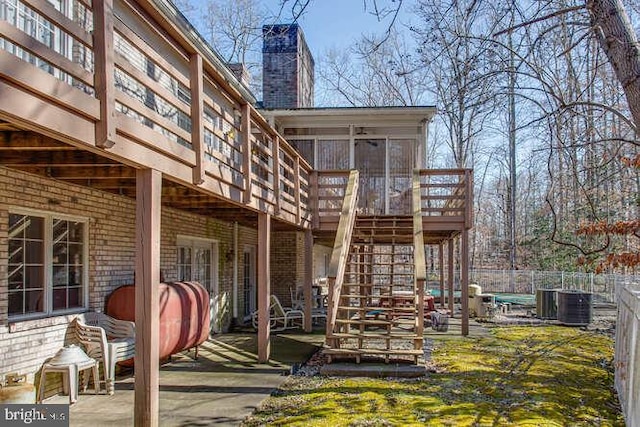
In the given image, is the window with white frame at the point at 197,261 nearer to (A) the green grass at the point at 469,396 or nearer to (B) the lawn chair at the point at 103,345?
(B) the lawn chair at the point at 103,345

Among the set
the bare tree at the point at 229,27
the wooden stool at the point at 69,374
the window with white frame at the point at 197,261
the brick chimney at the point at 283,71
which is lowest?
the wooden stool at the point at 69,374

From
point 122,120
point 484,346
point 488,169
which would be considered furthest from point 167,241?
point 488,169

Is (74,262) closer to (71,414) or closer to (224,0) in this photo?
(71,414)

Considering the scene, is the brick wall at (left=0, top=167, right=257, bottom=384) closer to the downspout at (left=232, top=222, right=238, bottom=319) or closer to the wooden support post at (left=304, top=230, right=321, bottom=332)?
the downspout at (left=232, top=222, right=238, bottom=319)

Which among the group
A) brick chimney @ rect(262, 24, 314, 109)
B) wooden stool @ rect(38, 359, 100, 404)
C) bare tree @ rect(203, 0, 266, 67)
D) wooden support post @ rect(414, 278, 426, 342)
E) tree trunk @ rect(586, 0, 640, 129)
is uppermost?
bare tree @ rect(203, 0, 266, 67)

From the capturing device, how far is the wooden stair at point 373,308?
776 centimetres

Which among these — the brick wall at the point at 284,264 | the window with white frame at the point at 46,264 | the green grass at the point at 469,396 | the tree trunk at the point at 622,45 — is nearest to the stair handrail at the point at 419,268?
the green grass at the point at 469,396

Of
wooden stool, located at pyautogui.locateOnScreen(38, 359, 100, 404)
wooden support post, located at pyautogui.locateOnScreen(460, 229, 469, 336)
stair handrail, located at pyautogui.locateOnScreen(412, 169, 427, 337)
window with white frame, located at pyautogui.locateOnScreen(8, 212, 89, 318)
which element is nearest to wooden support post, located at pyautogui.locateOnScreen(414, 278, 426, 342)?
stair handrail, located at pyautogui.locateOnScreen(412, 169, 427, 337)

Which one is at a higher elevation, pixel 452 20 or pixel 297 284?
pixel 452 20

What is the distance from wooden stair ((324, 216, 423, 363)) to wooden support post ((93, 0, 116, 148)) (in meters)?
4.70

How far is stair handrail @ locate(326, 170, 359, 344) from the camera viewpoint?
7.84m

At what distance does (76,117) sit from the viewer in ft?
10.9

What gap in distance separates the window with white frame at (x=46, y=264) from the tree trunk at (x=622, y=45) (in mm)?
6258

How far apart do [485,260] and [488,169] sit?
7410 mm
